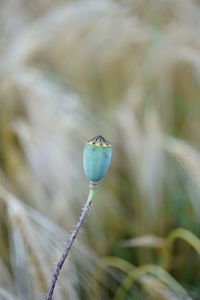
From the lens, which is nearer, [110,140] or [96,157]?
[96,157]

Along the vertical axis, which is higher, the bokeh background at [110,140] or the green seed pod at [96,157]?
the bokeh background at [110,140]

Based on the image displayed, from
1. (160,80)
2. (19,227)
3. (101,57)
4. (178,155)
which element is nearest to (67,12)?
(101,57)

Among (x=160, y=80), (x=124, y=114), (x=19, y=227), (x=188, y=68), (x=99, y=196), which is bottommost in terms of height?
(x=19, y=227)

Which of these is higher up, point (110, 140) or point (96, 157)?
point (110, 140)

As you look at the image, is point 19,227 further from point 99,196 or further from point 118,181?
point 118,181

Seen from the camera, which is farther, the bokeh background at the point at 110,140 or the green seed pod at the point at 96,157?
the bokeh background at the point at 110,140
